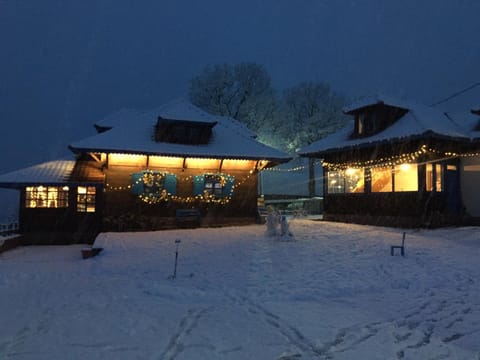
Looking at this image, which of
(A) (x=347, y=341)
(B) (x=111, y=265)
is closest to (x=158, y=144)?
(B) (x=111, y=265)

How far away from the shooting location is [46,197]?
750 inches

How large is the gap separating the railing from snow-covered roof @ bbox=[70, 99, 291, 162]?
18.0 ft

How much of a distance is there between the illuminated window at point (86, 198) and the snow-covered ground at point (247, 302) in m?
5.04

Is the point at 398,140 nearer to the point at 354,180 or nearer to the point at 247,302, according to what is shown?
the point at 354,180

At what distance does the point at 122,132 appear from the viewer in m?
19.2

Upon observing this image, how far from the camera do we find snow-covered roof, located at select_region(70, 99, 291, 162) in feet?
58.2

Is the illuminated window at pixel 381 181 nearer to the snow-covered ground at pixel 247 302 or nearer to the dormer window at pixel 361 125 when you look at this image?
the dormer window at pixel 361 125

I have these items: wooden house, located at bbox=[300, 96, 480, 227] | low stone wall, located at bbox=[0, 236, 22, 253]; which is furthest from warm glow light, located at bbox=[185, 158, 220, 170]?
low stone wall, located at bbox=[0, 236, 22, 253]

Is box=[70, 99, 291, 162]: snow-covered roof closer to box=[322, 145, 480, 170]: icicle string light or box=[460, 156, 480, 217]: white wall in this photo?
box=[322, 145, 480, 170]: icicle string light

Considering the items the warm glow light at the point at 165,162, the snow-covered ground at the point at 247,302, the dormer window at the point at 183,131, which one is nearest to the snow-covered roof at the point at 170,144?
the dormer window at the point at 183,131

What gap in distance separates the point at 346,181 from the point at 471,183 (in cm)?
619

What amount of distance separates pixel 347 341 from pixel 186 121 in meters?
15.3

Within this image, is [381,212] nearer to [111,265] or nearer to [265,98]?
[111,265]

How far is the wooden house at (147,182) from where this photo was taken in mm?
18344
